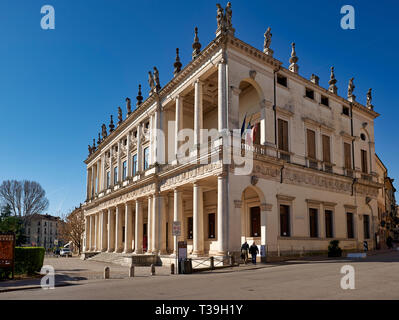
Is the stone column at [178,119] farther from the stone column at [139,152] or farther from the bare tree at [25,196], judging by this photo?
the bare tree at [25,196]

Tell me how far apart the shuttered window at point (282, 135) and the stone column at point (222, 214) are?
22.7 feet

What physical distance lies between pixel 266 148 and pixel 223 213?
6.15 m

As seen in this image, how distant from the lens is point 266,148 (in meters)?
26.0

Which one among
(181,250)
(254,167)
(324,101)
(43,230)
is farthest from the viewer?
(43,230)

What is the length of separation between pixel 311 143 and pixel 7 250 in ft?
77.9

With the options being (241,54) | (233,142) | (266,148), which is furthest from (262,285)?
(241,54)

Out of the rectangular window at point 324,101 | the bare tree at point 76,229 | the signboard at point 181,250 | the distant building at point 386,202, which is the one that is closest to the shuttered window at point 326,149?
the rectangular window at point 324,101

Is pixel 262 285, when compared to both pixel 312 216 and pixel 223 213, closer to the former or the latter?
pixel 223 213

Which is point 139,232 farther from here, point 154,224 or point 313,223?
point 313,223

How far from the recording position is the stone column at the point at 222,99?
79.5ft

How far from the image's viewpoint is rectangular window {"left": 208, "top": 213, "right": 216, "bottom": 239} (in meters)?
30.4

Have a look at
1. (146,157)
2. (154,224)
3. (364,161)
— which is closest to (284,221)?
(154,224)

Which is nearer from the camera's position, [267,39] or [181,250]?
[181,250]

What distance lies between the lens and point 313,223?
29641 millimetres
